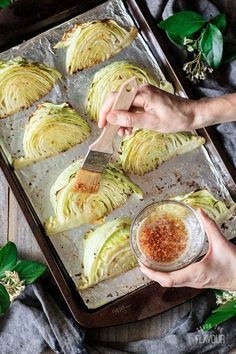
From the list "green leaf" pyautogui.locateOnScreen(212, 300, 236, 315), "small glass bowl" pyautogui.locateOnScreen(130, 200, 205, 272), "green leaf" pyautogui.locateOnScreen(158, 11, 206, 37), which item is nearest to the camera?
"small glass bowl" pyautogui.locateOnScreen(130, 200, 205, 272)

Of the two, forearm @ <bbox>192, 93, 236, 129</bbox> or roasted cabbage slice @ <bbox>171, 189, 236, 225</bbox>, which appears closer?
forearm @ <bbox>192, 93, 236, 129</bbox>

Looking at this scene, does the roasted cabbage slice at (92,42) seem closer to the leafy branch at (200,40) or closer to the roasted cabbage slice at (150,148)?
the leafy branch at (200,40)

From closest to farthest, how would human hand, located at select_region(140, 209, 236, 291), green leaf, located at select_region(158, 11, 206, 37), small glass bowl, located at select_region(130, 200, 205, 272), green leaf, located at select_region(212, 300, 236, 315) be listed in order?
human hand, located at select_region(140, 209, 236, 291) → small glass bowl, located at select_region(130, 200, 205, 272) → green leaf, located at select_region(212, 300, 236, 315) → green leaf, located at select_region(158, 11, 206, 37)

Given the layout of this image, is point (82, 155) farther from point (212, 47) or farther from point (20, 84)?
point (212, 47)

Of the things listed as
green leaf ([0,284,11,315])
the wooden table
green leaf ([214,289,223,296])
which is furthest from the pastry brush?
green leaf ([214,289,223,296])

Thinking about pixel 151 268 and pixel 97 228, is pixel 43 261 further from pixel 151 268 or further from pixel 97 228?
pixel 151 268

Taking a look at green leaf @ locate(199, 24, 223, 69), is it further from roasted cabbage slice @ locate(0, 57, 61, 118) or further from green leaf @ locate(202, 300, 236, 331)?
green leaf @ locate(202, 300, 236, 331)
